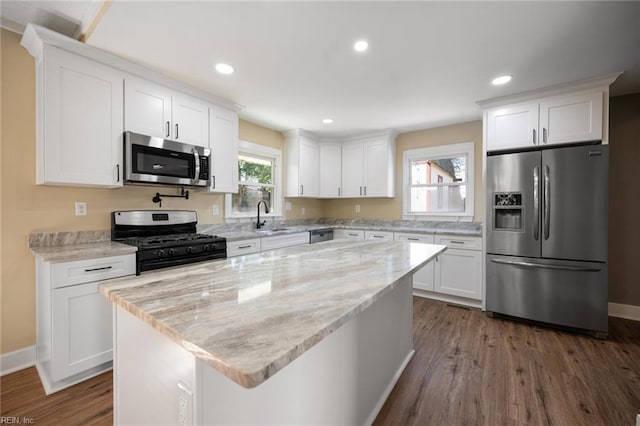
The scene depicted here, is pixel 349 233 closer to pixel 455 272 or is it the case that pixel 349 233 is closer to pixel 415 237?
pixel 415 237

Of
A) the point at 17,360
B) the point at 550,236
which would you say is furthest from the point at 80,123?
the point at 550,236

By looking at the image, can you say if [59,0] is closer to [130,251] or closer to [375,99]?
[130,251]

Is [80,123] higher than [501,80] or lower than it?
lower

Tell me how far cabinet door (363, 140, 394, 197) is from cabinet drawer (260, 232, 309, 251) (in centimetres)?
134

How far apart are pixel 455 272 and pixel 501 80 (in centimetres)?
218

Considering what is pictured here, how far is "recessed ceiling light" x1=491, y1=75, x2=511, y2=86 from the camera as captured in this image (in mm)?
2566

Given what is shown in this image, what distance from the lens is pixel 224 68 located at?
2.40 m

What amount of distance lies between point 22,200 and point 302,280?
93.2 inches

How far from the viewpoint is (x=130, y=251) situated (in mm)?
2076

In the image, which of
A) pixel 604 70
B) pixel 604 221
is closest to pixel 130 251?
pixel 604 221

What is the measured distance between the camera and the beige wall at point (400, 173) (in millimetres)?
3840

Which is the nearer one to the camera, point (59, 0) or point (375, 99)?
point (59, 0)

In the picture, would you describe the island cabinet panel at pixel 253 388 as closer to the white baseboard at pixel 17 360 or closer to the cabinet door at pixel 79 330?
the cabinet door at pixel 79 330

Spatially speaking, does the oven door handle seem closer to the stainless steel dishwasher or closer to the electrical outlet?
the electrical outlet
